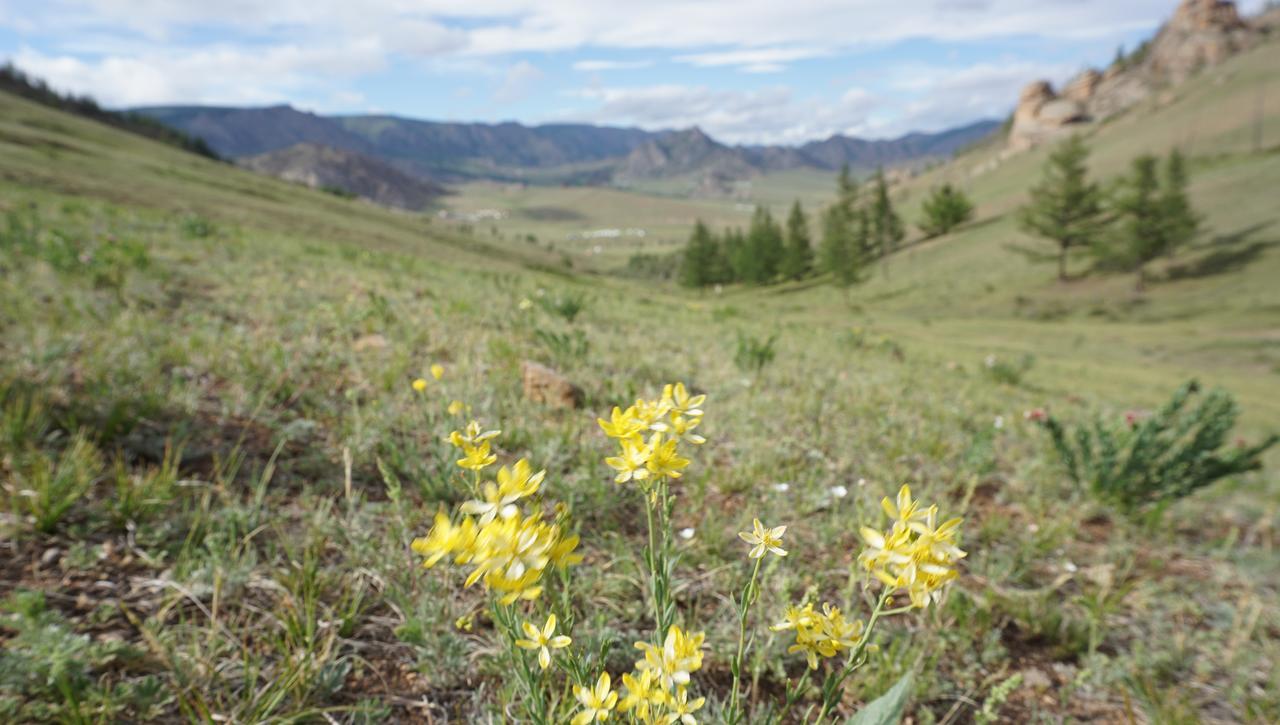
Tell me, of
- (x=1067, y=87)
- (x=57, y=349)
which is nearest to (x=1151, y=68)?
(x=1067, y=87)

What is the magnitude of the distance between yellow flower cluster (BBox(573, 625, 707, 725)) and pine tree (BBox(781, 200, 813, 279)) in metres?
70.2

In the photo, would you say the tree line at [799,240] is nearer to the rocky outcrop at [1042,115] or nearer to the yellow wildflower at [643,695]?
the yellow wildflower at [643,695]

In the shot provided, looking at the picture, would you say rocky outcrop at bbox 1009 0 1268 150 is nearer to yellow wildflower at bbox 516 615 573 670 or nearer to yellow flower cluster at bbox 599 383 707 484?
yellow flower cluster at bbox 599 383 707 484

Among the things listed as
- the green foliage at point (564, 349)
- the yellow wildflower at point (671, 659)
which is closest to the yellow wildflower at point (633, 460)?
the yellow wildflower at point (671, 659)

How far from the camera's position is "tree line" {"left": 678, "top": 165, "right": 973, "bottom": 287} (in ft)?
224

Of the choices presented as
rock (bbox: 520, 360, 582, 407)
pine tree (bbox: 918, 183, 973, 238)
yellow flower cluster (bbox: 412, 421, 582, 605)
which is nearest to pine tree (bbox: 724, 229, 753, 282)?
pine tree (bbox: 918, 183, 973, 238)

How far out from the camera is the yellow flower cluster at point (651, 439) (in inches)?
49.5

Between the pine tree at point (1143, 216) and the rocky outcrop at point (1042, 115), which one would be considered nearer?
the pine tree at point (1143, 216)

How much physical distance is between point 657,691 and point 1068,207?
209 feet

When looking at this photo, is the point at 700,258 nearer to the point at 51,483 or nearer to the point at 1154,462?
the point at 1154,462

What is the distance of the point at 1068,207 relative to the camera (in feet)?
166

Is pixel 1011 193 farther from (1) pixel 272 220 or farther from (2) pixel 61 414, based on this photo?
(2) pixel 61 414

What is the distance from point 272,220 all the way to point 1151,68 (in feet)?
680

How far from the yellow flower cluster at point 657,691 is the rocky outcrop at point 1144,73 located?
184700 mm
